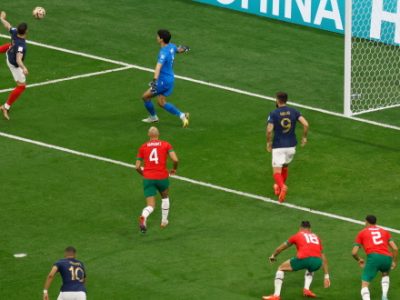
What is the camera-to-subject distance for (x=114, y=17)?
42.4 m

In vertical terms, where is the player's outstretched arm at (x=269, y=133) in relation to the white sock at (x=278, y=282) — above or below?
above

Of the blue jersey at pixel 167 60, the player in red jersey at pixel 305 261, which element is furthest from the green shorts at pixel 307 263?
the blue jersey at pixel 167 60

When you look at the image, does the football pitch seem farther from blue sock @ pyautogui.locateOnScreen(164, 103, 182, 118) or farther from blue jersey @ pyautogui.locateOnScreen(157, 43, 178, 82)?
blue jersey @ pyautogui.locateOnScreen(157, 43, 178, 82)

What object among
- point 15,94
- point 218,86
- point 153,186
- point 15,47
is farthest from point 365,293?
point 218,86

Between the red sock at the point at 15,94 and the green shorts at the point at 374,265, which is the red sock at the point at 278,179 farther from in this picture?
the red sock at the point at 15,94

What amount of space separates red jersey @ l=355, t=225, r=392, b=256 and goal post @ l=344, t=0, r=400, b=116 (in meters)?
11.5

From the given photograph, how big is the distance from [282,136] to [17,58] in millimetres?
7624

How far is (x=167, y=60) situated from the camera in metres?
32.8

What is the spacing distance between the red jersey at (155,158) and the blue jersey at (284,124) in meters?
2.72

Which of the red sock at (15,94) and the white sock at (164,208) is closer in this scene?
the white sock at (164,208)

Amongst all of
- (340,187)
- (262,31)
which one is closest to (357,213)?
(340,187)

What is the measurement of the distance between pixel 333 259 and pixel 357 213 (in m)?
2.53

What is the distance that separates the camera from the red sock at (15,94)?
33.7 metres

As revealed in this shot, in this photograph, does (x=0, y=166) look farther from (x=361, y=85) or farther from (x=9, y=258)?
(x=361, y=85)
